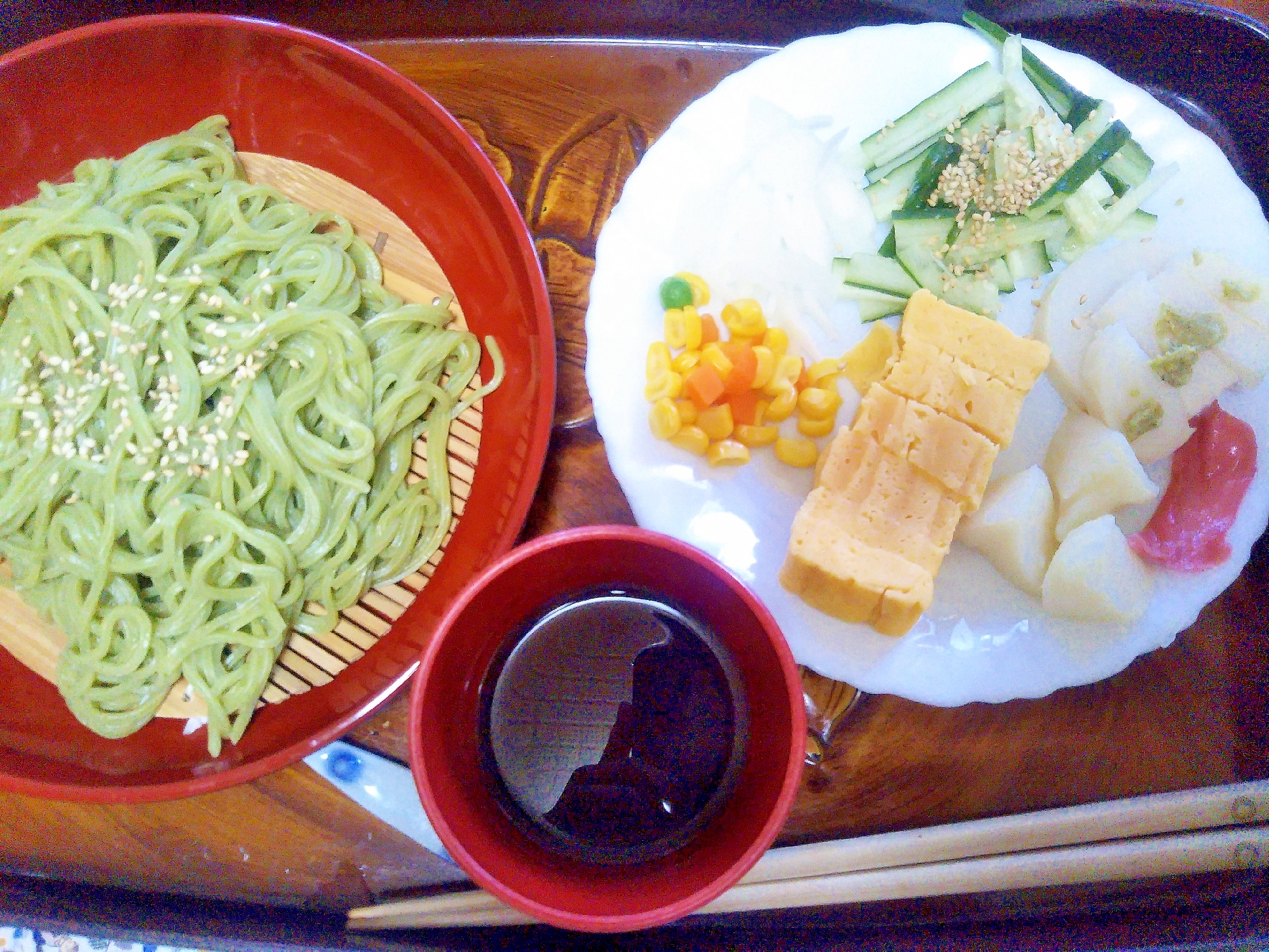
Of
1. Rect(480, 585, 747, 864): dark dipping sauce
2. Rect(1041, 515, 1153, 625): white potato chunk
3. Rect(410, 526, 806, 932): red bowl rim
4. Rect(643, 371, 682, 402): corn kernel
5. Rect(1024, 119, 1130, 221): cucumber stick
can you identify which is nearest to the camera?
Rect(410, 526, 806, 932): red bowl rim

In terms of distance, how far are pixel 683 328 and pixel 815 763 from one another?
104 cm

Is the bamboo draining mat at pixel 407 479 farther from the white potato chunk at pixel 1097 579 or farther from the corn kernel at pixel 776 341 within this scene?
the white potato chunk at pixel 1097 579

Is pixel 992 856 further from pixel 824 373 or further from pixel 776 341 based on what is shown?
pixel 776 341

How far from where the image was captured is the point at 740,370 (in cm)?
162

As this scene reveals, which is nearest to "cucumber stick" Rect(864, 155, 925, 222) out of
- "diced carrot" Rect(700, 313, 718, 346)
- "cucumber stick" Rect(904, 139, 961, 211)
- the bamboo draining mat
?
"cucumber stick" Rect(904, 139, 961, 211)

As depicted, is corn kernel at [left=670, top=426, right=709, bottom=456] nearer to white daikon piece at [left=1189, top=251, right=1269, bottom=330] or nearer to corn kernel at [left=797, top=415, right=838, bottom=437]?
corn kernel at [left=797, top=415, right=838, bottom=437]

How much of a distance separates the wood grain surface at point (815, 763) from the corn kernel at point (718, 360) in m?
0.35

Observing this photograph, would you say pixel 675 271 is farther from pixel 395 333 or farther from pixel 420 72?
pixel 420 72

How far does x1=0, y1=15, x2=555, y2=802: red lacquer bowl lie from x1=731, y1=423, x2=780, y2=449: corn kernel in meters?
0.45

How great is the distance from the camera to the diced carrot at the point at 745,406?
5.45 ft

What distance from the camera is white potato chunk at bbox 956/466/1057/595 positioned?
61.4 inches

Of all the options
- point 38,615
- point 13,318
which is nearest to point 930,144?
point 13,318

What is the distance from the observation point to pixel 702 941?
1618 millimetres

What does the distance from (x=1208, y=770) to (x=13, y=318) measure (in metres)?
2.97
